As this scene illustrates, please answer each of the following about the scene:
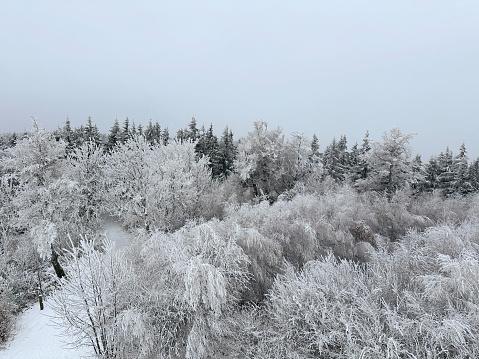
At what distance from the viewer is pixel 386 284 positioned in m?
9.05

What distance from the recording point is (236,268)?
1091 centimetres

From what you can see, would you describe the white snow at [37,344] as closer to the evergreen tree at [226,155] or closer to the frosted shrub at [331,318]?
the frosted shrub at [331,318]

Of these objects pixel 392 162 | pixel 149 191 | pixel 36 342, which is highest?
pixel 392 162

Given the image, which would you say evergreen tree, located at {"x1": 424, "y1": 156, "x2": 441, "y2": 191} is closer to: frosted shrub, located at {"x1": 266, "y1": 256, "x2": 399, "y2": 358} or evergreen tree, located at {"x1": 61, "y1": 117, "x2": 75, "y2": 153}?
frosted shrub, located at {"x1": 266, "y1": 256, "x2": 399, "y2": 358}

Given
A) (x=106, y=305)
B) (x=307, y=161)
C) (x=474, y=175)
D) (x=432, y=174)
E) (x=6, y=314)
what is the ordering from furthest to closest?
(x=432, y=174) → (x=474, y=175) → (x=307, y=161) → (x=6, y=314) → (x=106, y=305)

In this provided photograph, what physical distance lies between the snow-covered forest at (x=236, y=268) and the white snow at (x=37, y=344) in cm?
62

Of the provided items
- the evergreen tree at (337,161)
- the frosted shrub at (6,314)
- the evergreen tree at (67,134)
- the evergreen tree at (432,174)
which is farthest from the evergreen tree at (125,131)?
the evergreen tree at (432,174)

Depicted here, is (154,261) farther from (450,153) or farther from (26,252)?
(450,153)

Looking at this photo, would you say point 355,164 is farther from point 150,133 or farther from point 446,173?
point 150,133


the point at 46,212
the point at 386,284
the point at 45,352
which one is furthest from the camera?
the point at 46,212

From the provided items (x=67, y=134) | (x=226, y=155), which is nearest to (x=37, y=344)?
(x=226, y=155)

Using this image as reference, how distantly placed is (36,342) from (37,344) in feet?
0.83

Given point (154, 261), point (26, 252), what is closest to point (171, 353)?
point (154, 261)

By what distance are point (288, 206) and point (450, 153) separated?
33920 mm
